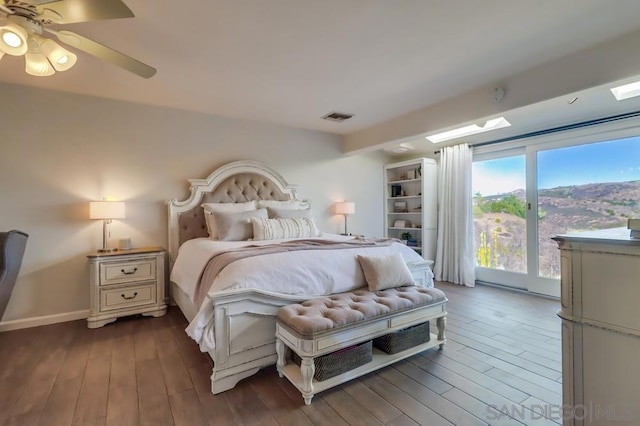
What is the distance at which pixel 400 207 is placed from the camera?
552 centimetres

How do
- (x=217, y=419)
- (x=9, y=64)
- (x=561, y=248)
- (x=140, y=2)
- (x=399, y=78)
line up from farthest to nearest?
(x=399, y=78) < (x=9, y=64) < (x=140, y=2) < (x=217, y=419) < (x=561, y=248)

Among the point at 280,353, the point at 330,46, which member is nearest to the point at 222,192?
the point at 330,46

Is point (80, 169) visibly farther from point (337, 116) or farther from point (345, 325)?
point (345, 325)

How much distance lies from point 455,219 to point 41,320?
17.1ft

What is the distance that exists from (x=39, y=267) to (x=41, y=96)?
1.73 metres

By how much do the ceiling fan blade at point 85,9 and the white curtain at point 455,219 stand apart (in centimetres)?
430

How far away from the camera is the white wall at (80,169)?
290 centimetres

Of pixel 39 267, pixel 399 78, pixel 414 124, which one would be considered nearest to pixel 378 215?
pixel 414 124

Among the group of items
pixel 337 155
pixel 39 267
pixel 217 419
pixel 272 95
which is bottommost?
pixel 217 419

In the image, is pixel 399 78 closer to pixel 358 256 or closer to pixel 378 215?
pixel 358 256

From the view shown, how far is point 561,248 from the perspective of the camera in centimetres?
125

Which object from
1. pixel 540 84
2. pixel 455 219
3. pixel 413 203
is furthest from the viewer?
pixel 413 203

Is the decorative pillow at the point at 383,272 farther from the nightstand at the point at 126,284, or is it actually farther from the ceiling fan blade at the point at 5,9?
the ceiling fan blade at the point at 5,9

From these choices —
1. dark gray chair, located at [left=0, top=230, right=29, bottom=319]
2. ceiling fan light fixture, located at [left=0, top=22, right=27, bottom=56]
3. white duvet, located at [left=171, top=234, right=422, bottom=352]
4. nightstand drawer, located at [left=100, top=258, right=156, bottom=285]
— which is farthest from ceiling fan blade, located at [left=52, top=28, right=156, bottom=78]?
nightstand drawer, located at [left=100, top=258, right=156, bottom=285]
